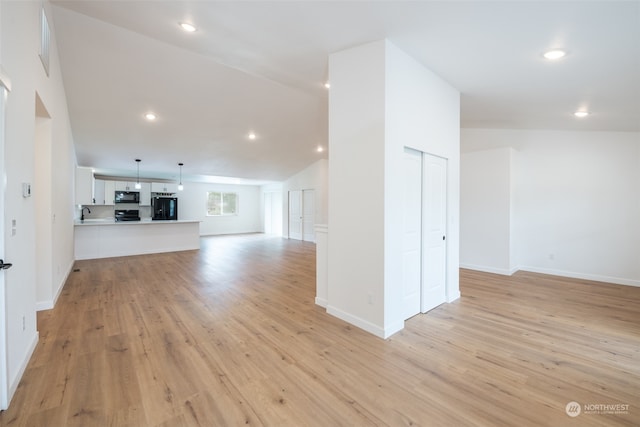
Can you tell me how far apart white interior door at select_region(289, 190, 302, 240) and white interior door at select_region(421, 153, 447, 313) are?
281 inches

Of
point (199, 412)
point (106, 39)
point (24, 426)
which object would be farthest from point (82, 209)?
point (199, 412)

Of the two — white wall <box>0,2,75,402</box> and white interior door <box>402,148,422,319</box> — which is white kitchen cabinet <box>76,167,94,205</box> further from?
white interior door <box>402,148,422,319</box>

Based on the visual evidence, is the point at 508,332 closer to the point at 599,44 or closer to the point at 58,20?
the point at 599,44

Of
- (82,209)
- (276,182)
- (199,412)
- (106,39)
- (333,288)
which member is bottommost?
(199,412)

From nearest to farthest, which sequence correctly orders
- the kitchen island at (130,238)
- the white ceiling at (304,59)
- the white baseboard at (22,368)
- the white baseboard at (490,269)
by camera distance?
1. the white baseboard at (22,368)
2. the white ceiling at (304,59)
3. the white baseboard at (490,269)
4. the kitchen island at (130,238)

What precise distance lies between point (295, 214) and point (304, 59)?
7789 mm

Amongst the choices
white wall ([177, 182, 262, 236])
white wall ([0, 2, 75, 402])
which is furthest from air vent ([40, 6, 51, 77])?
white wall ([177, 182, 262, 236])

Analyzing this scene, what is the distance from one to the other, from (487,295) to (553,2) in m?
3.45

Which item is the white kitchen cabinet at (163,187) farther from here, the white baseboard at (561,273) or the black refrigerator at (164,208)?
the white baseboard at (561,273)

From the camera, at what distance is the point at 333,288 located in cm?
322

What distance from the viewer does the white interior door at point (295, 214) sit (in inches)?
412

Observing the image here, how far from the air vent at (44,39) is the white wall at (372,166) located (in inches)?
→ 111

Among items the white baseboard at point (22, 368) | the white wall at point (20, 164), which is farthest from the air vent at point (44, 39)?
the white baseboard at point (22, 368)

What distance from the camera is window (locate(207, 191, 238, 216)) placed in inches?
469
